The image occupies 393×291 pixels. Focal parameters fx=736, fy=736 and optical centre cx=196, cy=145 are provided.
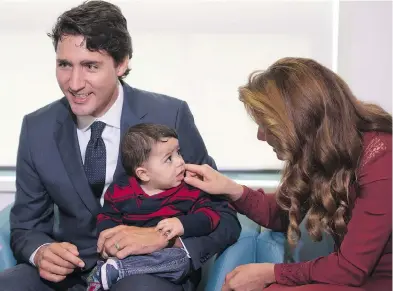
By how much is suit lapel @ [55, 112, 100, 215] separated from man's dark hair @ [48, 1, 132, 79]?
0.30m

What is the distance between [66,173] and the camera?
96.0 inches

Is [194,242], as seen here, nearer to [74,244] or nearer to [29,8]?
[74,244]

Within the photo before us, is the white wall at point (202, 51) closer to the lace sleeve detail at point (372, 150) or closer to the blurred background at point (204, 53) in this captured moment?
the blurred background at point (204, 53)

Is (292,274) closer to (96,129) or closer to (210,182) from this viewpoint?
(210,182)

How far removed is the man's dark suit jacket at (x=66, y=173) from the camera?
96.0 inches

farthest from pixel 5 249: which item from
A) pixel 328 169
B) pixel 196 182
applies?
pixel 328 169

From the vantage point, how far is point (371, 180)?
202cm

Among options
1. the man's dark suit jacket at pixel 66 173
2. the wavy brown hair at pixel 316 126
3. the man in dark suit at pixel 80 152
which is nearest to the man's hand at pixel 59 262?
the man in dark suit at pixel 80 152

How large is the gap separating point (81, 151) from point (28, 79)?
0.83 metres

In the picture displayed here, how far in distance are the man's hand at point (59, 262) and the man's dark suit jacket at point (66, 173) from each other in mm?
110

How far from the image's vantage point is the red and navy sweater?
2.30 m

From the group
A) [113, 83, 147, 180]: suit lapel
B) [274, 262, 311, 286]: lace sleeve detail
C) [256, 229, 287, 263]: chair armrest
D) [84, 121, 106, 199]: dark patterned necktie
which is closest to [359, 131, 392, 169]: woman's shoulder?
[274, 262, 311, 286]: lace sleeve detail

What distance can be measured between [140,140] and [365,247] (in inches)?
29.3

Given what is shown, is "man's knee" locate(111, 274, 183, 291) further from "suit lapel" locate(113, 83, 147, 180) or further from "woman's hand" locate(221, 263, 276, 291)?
"suit lapel" locate(113, 83, 147, 180)
